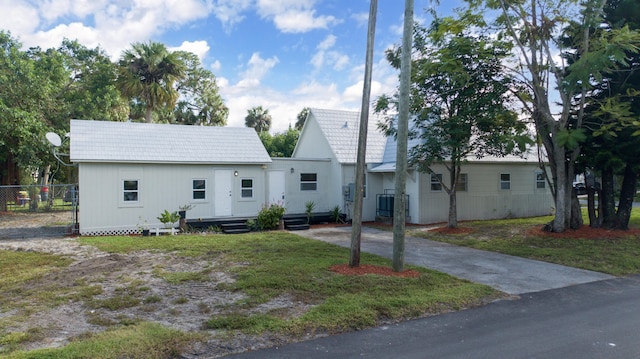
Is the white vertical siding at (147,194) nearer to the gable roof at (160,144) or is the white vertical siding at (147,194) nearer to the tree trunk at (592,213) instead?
the gable roof at (160,144)

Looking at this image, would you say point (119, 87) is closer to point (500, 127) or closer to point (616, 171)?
point (500, 127)

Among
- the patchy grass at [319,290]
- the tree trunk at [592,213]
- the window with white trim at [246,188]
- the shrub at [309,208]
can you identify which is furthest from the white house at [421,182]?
the patchy grass at [319,290]

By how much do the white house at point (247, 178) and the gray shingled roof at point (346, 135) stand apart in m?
0.05

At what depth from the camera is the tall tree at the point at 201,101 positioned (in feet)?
107

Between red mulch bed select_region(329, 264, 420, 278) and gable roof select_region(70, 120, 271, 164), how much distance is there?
918cm

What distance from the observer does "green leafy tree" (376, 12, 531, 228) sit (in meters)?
13.0

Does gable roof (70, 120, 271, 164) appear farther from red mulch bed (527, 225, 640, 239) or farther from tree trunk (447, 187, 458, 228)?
red mulch bed (527, 225, 640, 239)

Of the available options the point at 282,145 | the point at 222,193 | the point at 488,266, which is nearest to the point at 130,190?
the point at 222,193

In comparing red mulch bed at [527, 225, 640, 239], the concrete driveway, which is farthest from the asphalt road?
red mulch bed at [527, 225, 640, 239]

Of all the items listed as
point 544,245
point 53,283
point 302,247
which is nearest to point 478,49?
point 544,245

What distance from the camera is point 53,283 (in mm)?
7590

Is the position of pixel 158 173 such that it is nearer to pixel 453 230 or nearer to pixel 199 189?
pixel 199 189

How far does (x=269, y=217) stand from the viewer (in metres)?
15.9

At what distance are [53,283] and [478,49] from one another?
492 inches
